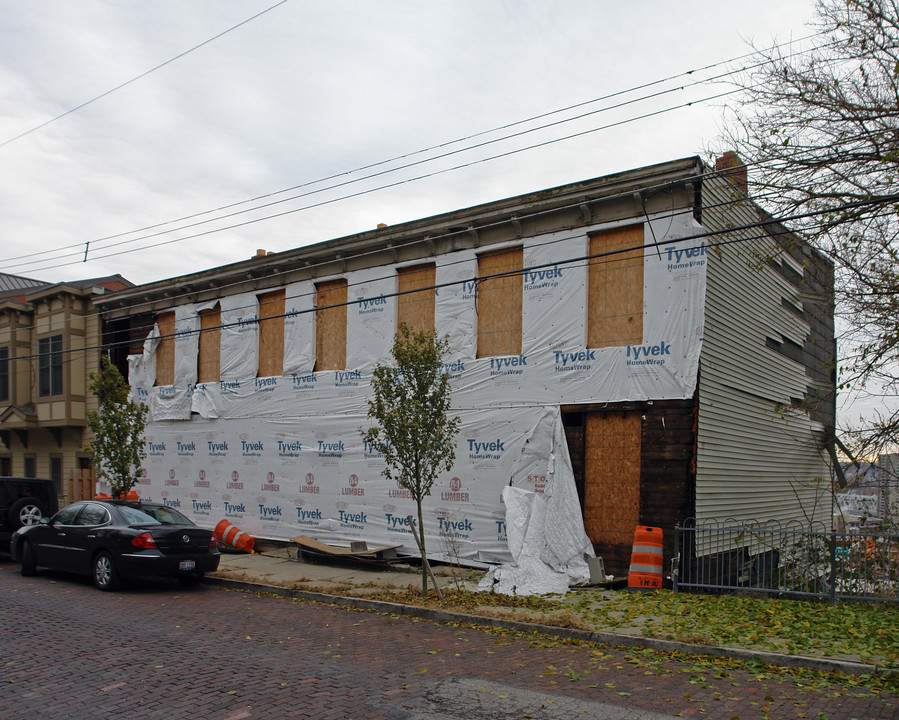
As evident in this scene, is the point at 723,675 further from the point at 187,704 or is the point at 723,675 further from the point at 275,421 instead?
the point at 275,421

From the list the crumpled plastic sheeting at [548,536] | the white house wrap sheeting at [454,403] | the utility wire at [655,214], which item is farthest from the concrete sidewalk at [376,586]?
the utility wire at [655,214]

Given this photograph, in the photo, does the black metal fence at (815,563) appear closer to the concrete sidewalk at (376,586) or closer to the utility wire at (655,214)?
the concrete sidewalk at (376,586)

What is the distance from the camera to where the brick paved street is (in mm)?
6098

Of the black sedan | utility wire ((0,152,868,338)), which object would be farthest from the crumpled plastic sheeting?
the black sedan

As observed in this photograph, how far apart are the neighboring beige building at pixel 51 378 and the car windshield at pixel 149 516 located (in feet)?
39.1

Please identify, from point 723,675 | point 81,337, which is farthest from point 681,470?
point 81,337

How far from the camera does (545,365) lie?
14.2 meters

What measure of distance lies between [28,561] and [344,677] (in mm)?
10204

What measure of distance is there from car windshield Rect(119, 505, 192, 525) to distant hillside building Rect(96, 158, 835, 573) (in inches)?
172

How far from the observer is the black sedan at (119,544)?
1226 centimetres

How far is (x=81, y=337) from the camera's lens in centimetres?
2489

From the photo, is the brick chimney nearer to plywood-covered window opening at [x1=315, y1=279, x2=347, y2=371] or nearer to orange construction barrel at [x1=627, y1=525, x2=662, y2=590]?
orange construction barrel at [x1=627, y1=525, x2=662, y2=590]

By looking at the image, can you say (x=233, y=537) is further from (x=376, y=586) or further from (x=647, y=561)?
(x=647, y=561)

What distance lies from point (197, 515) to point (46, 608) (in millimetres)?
10070
